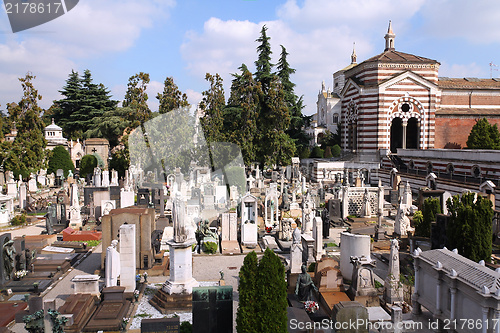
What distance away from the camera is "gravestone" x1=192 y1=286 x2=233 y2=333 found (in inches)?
327

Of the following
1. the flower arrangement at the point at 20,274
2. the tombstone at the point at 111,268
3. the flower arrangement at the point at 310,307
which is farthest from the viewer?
the flower arrangement at the point at 20,274

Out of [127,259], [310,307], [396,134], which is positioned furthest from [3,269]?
[396,134]

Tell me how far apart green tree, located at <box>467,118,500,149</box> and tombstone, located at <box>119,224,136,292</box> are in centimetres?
2891

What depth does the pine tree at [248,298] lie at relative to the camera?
290 inches

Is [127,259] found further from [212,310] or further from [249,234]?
[249,234]

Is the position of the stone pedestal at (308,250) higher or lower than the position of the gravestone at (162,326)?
higher

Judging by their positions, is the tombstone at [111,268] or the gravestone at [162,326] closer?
the gravestone at [162,326]

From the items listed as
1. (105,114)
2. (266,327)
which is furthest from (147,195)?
(105,114)

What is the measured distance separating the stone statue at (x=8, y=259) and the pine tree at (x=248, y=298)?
8238mm

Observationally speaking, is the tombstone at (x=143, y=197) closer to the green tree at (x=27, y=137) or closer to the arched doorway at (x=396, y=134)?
the green tree at (x=27, y=137)

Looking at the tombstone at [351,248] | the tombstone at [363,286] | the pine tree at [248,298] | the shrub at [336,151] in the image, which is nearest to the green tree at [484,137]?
the shrub at [336,151]

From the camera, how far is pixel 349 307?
7949 millimetres

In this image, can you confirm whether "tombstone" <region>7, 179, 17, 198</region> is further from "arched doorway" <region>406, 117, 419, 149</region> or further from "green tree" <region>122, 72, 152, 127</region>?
"arched doorway" <region>406, 117, 419, 149</region>

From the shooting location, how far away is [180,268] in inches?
411
